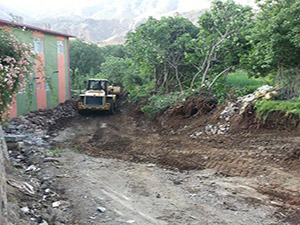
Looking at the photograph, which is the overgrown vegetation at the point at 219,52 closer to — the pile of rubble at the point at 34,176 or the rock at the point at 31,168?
the pile of rubble at the point at 34,176

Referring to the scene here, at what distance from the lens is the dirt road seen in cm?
740

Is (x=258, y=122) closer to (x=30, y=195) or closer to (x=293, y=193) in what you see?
(x=293, y=193)

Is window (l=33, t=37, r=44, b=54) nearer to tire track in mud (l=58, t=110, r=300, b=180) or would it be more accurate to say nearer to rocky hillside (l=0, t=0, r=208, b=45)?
tire track in mud (l=58, t=110, r=300, b=180)

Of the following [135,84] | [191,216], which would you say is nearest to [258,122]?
[191,216]

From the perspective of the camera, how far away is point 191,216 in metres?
7.32

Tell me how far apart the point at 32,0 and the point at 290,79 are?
179701 mm

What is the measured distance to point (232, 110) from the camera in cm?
1352

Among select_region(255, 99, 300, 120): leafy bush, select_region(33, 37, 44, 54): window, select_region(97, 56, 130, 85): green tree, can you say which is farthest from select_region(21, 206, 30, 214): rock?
select_region(97, 56, 130, 85): green tree

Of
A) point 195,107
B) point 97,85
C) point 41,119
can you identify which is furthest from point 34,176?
point 97,85

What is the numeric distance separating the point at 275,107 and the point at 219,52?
19.6ft

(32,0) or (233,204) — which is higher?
(32,0)

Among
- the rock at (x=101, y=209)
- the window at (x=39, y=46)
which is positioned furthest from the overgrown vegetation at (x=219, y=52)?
the rock at (x=101, y=209)

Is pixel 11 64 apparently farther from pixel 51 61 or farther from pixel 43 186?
pixel 51 61

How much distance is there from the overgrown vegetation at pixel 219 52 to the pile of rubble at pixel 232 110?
2.45ft
